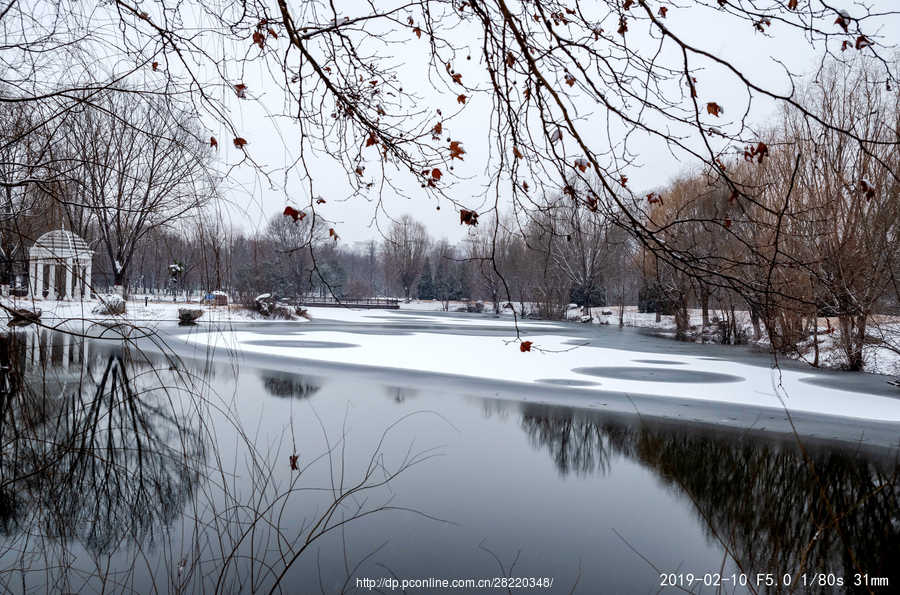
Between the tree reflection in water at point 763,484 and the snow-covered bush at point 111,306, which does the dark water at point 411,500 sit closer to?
the tree reflection in water at point 763,484

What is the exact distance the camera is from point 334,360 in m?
12.4

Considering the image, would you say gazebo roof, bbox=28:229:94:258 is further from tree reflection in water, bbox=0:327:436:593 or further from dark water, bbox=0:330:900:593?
dark water, bbox=0:330:900:593

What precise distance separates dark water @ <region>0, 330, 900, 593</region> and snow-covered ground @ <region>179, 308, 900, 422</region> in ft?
5.73

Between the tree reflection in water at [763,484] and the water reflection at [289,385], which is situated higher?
the water reflection at [289,385]

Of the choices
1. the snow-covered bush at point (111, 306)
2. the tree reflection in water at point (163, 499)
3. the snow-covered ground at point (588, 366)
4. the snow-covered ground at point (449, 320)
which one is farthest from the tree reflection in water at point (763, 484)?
the snow-covered ground at point (449, 320)

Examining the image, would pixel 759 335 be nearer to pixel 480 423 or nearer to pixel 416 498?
pixel 480 423

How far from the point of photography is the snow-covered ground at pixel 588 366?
938 cm

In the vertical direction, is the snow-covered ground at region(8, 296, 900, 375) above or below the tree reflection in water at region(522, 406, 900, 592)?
above

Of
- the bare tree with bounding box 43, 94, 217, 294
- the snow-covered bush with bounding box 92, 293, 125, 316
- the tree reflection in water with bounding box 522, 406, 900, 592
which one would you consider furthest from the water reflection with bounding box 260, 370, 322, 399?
the bare tree with bounding box 43, 94, 217, 294

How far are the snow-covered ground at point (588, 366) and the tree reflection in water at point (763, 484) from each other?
154 cm

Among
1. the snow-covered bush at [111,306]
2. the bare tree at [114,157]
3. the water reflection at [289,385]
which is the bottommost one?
the water reflection at [289,385]

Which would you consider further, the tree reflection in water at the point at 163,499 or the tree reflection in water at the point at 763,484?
the tree reflection in water at the point at 763,484

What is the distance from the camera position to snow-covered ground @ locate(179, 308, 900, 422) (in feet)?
30.8

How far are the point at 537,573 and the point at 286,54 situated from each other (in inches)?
140
